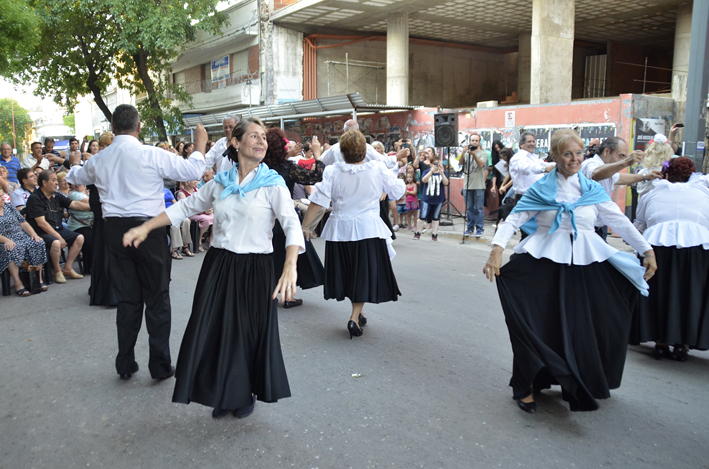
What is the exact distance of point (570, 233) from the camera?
3.96 m

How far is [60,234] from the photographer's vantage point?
27.7 feet

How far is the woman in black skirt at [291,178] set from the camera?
514 centimetres

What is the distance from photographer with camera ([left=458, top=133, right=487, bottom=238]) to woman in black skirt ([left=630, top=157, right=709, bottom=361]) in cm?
705

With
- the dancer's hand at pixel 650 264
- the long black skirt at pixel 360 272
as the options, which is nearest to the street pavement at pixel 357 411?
the long black skirt at pixel 360 272

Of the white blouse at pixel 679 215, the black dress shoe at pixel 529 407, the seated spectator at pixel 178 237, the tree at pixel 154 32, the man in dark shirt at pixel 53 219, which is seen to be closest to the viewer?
the black dress shoe at pixel 529 407

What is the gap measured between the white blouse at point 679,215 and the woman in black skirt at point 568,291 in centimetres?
113

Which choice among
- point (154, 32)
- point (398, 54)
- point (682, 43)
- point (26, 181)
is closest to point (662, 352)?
point (26, 181)

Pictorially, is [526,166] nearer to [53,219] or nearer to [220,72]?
[53,219]

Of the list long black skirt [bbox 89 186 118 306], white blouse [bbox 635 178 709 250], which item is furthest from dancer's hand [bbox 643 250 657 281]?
long black skirt [bbox 89 186 118 306]

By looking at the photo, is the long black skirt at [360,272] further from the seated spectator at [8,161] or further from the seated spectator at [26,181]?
the seated spectator at [8,161]

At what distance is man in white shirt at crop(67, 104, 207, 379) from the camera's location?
4.31m

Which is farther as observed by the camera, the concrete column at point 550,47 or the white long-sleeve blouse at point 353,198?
the concrete column at point 550,47

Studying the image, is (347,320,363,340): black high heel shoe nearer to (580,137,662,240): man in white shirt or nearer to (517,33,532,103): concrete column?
(580,137,662,240): man in white shirt

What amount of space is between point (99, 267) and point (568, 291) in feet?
16.4
